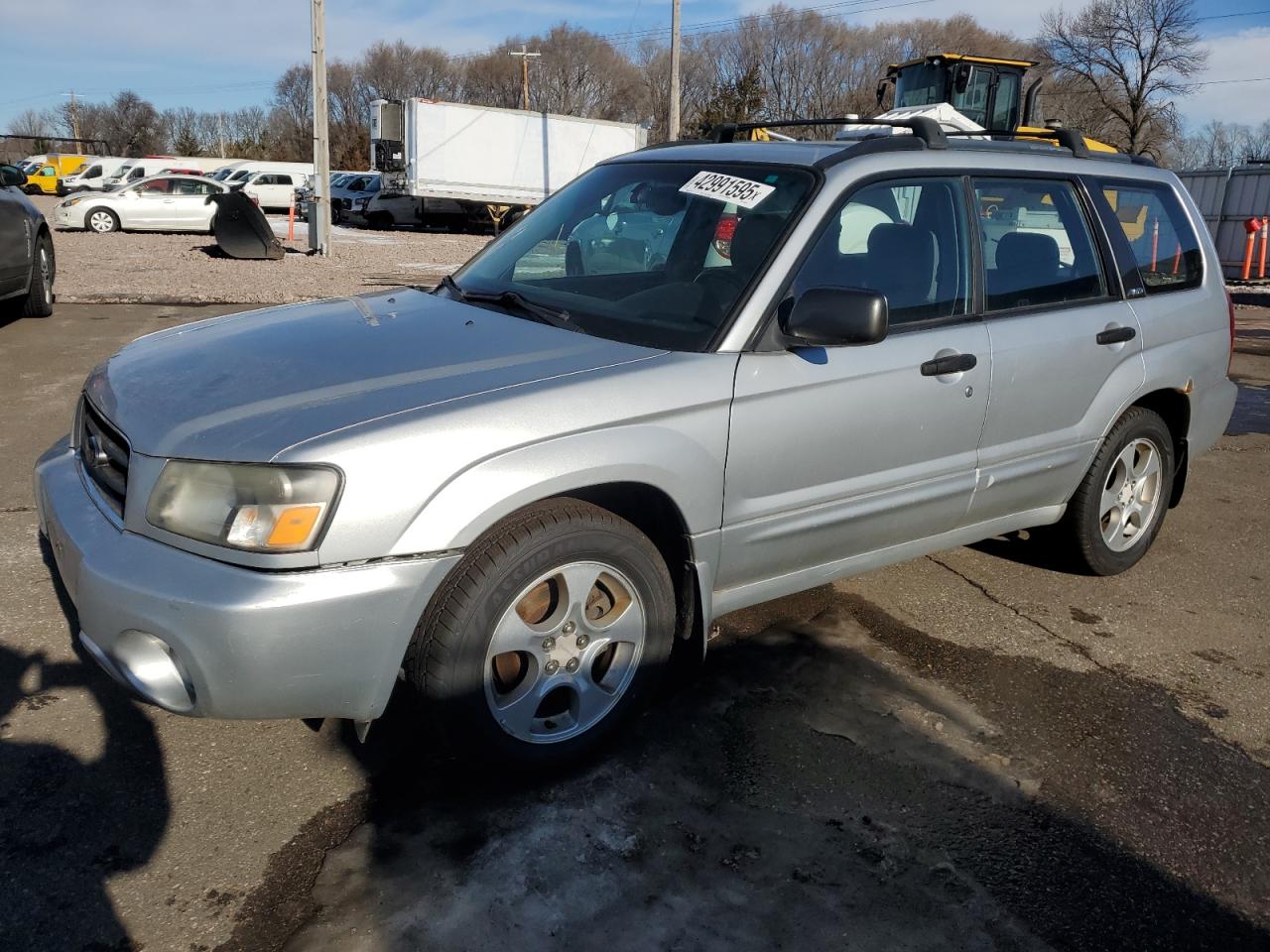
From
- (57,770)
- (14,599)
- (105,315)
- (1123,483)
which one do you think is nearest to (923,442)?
(1123,483)

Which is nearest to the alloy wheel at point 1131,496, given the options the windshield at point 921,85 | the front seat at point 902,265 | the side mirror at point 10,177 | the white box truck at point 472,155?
the front seat at point 902,265

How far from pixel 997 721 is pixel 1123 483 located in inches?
65.3

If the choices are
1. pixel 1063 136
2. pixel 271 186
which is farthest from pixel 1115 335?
pixel 271 186

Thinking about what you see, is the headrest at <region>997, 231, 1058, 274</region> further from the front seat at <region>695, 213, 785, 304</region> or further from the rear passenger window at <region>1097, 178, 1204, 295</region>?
the front seat at <region>695, 213, 785, 304</region>

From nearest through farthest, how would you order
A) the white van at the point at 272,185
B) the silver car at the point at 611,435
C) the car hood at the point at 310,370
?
1. the silver car at the point at 611,435
2. the car hood at the point at 310,370
3. the white van at the point at 272,185

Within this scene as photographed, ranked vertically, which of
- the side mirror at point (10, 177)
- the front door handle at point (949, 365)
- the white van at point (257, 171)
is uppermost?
the white van at point (257, 171)

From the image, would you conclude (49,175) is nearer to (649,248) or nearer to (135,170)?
(135,170)

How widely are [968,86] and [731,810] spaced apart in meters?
18.0

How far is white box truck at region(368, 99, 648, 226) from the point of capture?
29.5 metres

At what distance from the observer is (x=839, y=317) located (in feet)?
9.74

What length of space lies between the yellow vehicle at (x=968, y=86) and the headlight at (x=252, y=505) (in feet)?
55.7

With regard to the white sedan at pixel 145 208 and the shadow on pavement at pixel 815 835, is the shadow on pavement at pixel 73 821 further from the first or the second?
the white sedan at pixel 145 208

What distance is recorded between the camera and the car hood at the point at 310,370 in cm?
257

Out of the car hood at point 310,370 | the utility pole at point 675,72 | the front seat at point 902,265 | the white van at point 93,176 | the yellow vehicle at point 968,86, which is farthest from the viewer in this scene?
the white van at point 93,176
